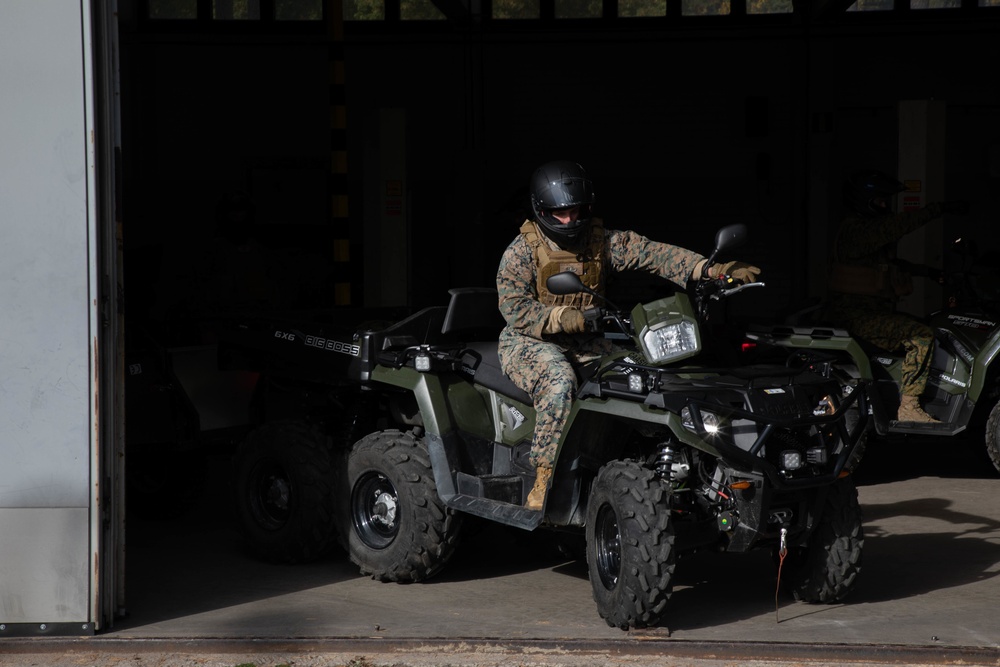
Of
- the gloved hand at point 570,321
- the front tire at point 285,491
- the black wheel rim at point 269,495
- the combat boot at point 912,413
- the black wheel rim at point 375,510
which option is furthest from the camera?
the combat boot at point 912,413

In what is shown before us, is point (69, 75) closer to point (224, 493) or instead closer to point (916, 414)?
point (224, 493)

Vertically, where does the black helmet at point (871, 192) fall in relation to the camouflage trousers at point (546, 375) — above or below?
above

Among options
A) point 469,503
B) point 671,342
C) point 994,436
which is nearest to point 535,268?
point 671,342

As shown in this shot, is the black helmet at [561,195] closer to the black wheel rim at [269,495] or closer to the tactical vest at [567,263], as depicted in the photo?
the tactical vest at [567,263]

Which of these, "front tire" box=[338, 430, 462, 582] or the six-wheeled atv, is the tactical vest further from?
"front tire" box=[338, 430, 462, 582]


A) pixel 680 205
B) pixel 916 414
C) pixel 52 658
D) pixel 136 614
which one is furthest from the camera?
pixel 680 205

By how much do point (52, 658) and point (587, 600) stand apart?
2.43 meters

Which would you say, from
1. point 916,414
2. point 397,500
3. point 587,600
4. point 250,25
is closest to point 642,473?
point 587,600

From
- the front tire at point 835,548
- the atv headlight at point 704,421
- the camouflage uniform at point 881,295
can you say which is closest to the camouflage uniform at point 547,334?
the atv headlight at point 704,421

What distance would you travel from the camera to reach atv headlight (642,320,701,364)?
5746mm

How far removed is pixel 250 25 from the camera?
17266mm

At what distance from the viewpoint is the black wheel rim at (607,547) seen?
5.86 metres

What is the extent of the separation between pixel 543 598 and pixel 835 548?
1423 mm

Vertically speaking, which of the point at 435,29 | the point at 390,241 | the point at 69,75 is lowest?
the point at 390,241
